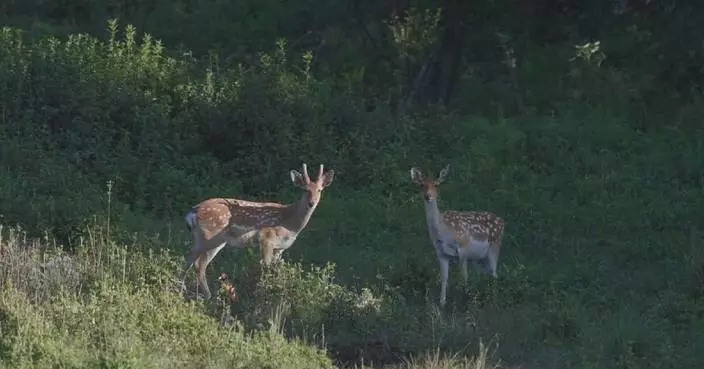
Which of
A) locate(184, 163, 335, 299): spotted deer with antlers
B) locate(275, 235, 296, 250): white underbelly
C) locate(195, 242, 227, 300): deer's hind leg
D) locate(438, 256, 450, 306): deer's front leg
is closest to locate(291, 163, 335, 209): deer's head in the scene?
locate(184, 163, 335, 299): spotted deer with antlers

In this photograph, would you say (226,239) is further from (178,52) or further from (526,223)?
(178,52)

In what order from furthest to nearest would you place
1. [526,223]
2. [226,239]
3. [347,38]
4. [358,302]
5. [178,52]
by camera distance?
[347,38]
[178,52]
[526,223]
[226,239]
[358,302]

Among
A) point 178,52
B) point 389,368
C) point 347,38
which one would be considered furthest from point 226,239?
point 347,38

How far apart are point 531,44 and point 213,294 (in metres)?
9.30

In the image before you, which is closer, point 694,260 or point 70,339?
point 70,339

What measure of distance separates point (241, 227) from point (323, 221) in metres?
2.19

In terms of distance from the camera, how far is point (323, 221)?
49.5 ft

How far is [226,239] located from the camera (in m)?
13.0

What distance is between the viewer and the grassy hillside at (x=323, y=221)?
416 inches

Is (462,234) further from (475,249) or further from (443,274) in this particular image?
(443,274)

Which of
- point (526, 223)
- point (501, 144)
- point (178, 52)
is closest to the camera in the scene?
point (526, 223)

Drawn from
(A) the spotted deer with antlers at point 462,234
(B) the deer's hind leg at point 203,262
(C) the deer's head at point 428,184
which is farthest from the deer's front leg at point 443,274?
(B) the deer's hind leg at point 203,262

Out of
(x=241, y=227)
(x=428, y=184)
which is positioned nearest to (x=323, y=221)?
(x=428, y=184)

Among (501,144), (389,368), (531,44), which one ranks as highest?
(531,44)
